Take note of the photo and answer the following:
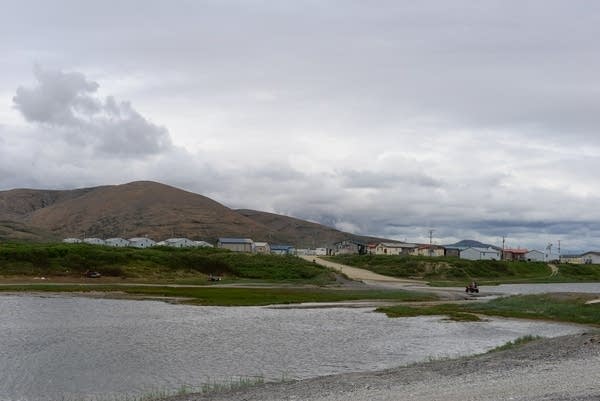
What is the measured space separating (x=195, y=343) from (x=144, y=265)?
83067 mm

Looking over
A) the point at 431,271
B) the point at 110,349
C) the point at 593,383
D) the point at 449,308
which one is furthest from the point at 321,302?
the point at 431,271

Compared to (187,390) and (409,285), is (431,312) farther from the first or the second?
(409,285)

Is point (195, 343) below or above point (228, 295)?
below

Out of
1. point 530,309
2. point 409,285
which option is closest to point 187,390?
point 530,309

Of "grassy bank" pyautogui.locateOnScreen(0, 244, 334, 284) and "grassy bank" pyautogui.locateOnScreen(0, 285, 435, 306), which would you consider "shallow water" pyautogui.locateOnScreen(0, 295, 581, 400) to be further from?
"grassy bank" pyautogui.locateOnScreen(0, 244, 334, 284)

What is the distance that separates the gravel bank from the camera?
64.1ft

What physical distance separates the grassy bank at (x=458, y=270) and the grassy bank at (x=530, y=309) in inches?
3167

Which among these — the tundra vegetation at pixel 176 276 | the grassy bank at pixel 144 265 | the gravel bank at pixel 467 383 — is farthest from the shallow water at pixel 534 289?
the gravel bank at pixel 467 383

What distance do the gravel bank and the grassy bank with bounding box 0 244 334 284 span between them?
86787 mm

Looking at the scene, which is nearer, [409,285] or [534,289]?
[534,289]

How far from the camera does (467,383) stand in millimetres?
21984

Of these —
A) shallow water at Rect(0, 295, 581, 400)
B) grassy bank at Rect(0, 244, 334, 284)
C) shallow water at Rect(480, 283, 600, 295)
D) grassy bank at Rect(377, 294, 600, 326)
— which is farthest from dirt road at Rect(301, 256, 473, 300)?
shallow water at Rect(0, 295, 581, 400)

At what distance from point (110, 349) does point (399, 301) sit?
47333 millimetres

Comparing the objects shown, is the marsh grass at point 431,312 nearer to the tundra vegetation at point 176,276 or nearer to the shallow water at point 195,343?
the shallow water at point 195,343
